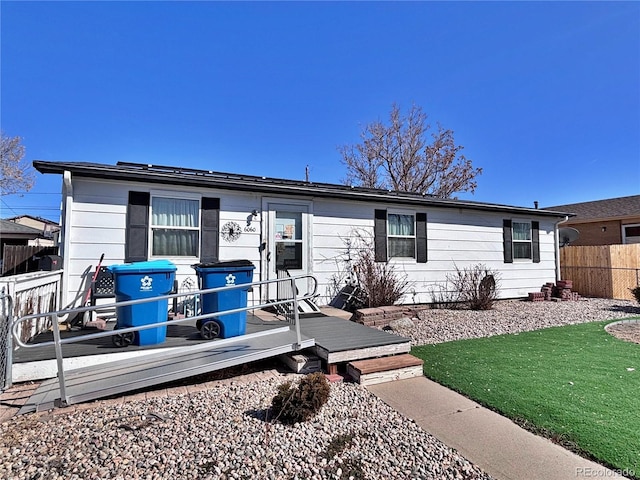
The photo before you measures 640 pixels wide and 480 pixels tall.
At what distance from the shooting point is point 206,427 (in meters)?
2.45

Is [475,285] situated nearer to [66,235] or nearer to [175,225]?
[175,225]

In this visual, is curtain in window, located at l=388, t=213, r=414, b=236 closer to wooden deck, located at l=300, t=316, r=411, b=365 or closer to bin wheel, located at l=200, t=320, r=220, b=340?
wooden deck, located at l=300, t=316, r=411, b=365

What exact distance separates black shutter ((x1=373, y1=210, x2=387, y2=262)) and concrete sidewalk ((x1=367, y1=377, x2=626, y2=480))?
4.51 meters

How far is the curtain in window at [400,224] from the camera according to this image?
26.0 ft

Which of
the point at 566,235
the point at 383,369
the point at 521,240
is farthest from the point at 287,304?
the point at 566,235

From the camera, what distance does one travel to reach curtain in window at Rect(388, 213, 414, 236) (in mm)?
7938

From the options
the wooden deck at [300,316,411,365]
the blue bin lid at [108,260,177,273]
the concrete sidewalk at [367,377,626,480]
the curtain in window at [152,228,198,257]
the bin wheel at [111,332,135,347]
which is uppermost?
the curtain in window at [152,228,198,257]

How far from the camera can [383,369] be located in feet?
11.5

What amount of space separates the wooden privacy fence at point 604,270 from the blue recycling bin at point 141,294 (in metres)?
14.2

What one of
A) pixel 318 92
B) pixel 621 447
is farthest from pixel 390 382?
pixel 318 92

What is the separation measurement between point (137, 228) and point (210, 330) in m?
2.89

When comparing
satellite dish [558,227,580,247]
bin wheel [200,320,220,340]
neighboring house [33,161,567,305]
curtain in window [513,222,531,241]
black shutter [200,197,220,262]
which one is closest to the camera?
bin wheel [200,320,220,340]

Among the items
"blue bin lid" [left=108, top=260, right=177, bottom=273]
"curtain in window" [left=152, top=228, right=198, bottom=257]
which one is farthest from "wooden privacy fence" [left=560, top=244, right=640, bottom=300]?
"blue bin lid" [left=108, top=260, right=177, bottom=273]

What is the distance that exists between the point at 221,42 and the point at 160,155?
6292 mm
